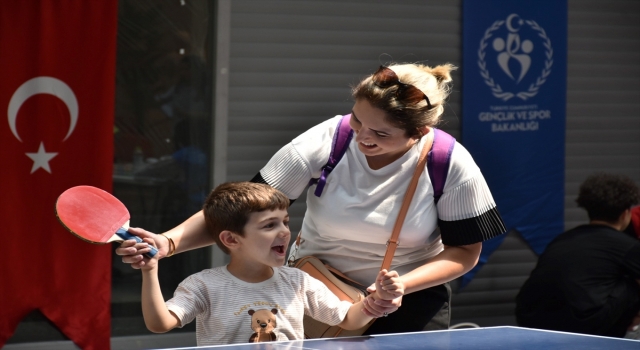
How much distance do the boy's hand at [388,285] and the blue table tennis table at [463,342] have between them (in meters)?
0.16

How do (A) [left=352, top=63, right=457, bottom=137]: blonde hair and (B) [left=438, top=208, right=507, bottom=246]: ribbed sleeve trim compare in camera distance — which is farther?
(B) [left=438, top=208, right=507, bottom=246]: ribbed sleeve trim

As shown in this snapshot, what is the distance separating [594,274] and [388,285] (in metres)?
2.66

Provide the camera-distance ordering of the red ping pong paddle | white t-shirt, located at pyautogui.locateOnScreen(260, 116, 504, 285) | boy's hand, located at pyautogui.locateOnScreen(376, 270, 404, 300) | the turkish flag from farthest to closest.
Answer: the turkish flag
white t-shirt, located at pyautogui.locateOnScreen(260, 116, 504, 285)
boy's hand, located at pyautogui.locateOnScreen(376, 270, 404, 300)
the red ping pong paddle

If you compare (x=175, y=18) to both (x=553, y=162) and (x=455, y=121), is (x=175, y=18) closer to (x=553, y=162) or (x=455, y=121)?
(x=455, y=121)

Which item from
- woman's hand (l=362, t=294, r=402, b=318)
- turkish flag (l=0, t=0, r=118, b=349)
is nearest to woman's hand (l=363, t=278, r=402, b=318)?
woman's hand (l=362, t=294, r=402, b=318)

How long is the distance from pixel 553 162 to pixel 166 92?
9.68 ft

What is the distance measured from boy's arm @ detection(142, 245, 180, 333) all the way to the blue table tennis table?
163 mm

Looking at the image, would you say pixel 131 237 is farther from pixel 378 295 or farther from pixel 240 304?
pixel 378 295

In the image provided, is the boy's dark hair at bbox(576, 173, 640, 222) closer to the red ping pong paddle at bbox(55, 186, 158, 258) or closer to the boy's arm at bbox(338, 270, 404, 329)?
the boy's arm at bbox(338, 270, 404, 329)

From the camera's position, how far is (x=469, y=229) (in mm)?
3277

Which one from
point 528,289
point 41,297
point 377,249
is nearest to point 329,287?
point 377,249

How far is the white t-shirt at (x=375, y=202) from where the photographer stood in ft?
10.7

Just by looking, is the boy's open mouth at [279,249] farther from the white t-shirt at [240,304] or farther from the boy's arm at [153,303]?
the boy's arm at [153,303]

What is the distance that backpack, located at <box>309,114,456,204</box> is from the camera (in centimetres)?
327
